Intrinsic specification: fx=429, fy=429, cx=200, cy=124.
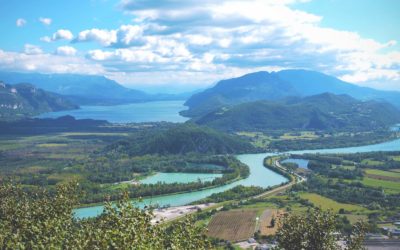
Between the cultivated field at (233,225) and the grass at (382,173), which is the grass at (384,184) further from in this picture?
the cultivated field at (233,225)

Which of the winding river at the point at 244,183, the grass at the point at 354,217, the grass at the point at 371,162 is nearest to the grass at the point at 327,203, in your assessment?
the grass at the point at 354,217

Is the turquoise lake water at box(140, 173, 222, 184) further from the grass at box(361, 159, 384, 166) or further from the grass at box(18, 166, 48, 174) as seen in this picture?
the grass at box(361, 159, 384, 166)

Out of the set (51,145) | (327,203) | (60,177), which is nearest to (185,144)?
(51,145)

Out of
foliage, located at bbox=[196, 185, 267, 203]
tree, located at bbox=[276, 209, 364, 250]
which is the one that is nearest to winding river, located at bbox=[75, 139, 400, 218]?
foliage, located at bbox=[196, 185, 267, 203]

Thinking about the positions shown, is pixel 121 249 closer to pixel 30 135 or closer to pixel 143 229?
pixel 143 229

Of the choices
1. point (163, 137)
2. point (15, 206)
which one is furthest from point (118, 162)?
point (15, 206)

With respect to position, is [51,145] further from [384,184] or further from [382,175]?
[384,184]
